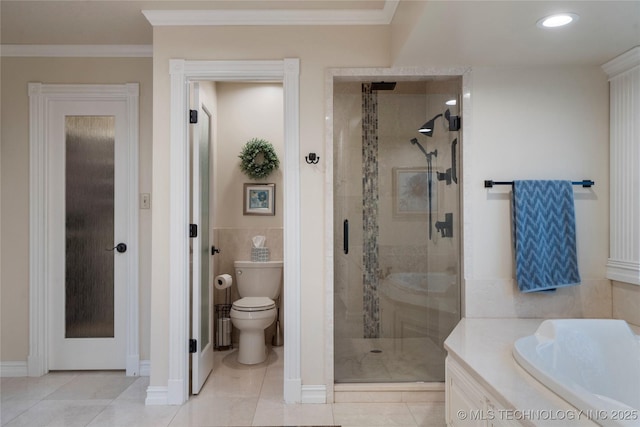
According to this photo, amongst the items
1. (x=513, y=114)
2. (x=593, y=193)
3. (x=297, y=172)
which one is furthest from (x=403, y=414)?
(x=513, y=114)

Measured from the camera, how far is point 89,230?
3.04 metres

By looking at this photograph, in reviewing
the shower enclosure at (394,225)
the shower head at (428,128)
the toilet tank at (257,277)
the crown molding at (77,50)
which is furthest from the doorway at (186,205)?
the toilet tank at (257,277)

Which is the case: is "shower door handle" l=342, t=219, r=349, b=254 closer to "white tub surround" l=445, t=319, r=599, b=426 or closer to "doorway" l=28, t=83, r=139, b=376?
"white tub surround" l=445, t=319, r=599, b=426

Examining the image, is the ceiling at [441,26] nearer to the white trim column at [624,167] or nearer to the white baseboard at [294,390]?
the white trim column at [624,167]

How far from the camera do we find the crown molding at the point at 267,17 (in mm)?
2447

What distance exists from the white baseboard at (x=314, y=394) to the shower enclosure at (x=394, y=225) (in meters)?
0.23

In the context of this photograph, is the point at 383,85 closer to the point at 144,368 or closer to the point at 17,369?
the point at 144,368

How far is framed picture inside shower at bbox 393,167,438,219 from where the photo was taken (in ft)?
8.49

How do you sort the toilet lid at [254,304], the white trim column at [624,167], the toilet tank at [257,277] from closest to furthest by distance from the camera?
the white trim column at [624,167] < the toilet lid at [254,304] < the toilet tank at [257,277]

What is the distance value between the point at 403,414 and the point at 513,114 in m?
2.01

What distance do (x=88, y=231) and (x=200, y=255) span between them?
3.59 feet

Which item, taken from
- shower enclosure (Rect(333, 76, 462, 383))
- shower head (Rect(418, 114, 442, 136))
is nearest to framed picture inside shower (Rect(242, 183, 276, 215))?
shower enclosure (Rect(333, 76, 462, 383))

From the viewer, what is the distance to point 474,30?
6.42ft

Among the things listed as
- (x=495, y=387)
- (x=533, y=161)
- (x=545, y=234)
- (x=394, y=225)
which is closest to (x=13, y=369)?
(x=394, y=225)
